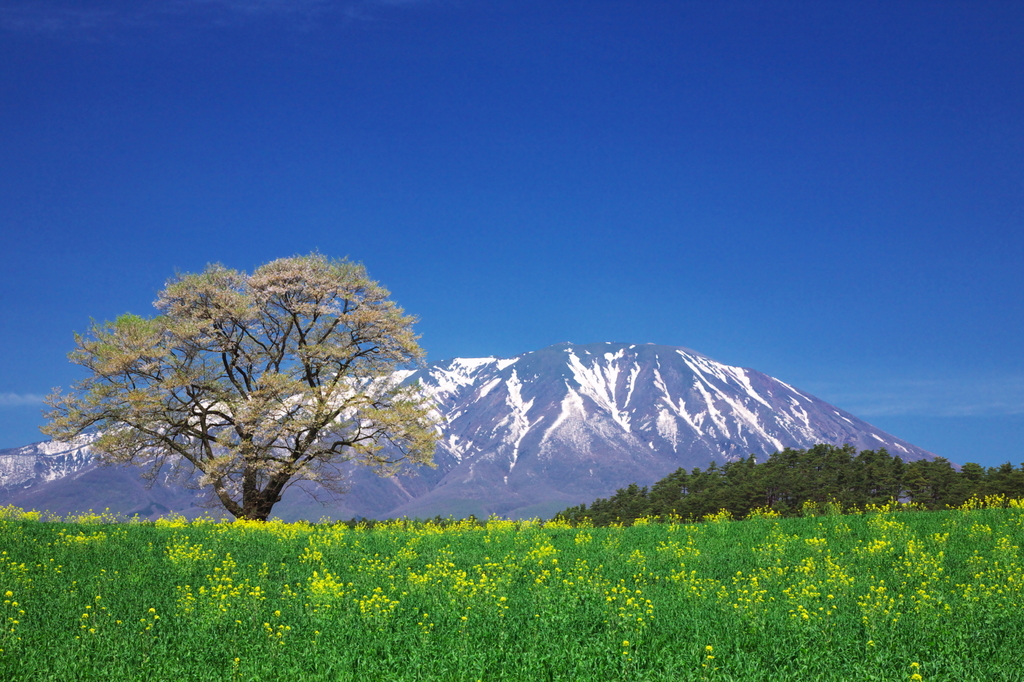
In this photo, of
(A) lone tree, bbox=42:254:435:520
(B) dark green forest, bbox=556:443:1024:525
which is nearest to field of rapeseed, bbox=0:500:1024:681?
(A) lone tree, bbox=42:254:435:520

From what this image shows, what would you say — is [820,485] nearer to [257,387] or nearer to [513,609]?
[257,387]

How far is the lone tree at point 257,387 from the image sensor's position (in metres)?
36.1

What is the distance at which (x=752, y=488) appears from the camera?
192 ft

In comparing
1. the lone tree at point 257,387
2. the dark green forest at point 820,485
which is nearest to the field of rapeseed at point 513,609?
the lone tree at point 257,387

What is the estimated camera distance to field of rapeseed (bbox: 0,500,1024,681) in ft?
37.7

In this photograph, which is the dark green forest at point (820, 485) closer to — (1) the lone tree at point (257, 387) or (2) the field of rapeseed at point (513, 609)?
(1) the lone tree at point (257, 387)

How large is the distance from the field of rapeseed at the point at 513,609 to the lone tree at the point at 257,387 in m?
14.0

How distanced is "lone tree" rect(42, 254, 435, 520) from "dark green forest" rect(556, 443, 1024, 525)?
1404 cm

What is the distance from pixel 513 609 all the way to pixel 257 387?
25.8 metres

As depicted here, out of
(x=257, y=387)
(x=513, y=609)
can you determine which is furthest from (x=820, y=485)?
(x=513, y=609)

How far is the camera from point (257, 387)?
37.0 m

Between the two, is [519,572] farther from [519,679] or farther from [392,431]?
[392,431]

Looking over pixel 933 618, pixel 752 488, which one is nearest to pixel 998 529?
pixel 933 618

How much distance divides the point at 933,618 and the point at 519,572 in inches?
342
